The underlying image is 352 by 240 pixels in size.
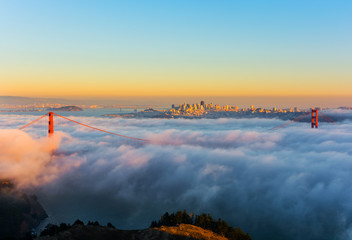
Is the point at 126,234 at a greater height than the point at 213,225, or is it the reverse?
the point at 126,234

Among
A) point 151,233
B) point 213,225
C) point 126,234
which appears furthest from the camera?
point 213,225

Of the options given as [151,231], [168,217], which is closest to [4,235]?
[168,217]

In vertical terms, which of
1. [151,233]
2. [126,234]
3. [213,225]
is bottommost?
[213,225]

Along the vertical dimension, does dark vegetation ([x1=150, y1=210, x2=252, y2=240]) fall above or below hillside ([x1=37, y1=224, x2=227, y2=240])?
below

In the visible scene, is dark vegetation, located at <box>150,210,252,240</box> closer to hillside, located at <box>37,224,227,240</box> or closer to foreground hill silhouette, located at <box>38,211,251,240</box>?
foreground hill silhouette, located at <box>38,211,251,240</box>

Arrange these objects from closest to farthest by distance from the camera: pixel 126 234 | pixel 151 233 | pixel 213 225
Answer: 1. pixel 151 233
2. pixel 126 234
3. pixel 213 225

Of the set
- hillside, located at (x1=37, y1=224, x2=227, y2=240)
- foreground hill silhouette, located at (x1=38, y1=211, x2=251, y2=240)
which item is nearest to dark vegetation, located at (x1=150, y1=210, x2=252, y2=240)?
foreground hill silhouette, located at (x1=38, y1=211, x2=251, y2=240)

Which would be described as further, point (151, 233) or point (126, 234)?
point (126, 234)

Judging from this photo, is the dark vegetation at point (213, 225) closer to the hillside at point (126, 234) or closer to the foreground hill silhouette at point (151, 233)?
the foreground hill silhouette at point (151, 233)

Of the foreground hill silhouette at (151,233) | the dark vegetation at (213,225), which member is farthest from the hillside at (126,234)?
the dark vegetation at (213,225)

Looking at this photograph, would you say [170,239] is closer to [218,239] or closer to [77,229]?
[218,239]

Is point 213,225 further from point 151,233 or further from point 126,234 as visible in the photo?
point 126,234

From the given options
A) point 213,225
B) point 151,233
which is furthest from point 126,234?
point 213,225
